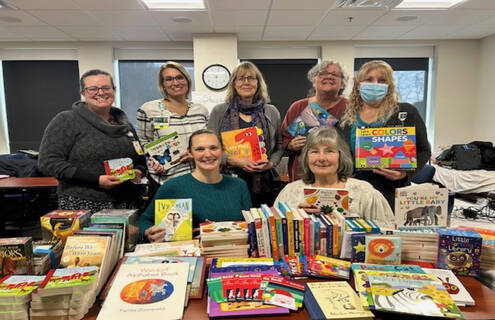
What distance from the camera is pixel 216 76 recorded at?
18.7ft

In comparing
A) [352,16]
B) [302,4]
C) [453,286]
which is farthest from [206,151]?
[352,16]

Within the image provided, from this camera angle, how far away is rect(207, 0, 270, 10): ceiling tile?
397 cm

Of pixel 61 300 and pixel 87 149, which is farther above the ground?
pixel 87 149

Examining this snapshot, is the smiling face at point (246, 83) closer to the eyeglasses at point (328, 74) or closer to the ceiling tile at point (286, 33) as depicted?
the eyeglasses at point (328, 74)

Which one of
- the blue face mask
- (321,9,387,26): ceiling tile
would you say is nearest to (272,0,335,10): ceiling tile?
(321,9,387,26): ceiling tile

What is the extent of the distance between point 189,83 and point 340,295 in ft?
6.10

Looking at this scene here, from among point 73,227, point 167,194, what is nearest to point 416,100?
point 167,194

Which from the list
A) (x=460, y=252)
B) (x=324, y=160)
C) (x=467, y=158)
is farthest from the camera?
(x=467, y=158)

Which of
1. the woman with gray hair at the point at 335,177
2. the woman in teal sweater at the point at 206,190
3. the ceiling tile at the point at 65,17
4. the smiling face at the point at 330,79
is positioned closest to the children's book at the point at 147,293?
the woman in teal sweater at the point at 206,190

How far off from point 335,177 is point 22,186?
12.3 feet

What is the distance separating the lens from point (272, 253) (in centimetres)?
152

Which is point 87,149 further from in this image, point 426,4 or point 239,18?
point 426,4

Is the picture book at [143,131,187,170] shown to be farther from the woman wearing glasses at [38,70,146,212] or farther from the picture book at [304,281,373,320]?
the picture book at [304,281,373,320]

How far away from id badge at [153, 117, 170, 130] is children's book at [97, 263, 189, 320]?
1204mm
